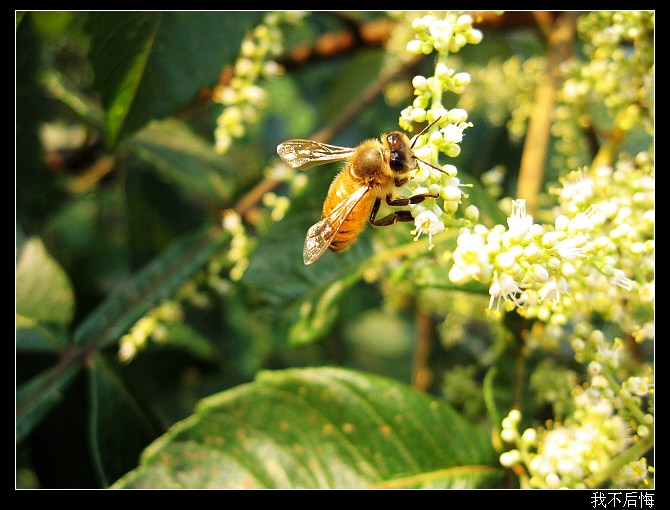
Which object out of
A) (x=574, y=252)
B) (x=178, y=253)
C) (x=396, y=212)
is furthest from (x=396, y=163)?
(x=178, y=253)

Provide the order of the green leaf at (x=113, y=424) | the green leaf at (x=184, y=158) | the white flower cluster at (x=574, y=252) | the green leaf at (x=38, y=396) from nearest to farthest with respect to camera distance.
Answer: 1. the white flower cluster at (x=574, y=252)
2. the green leaf at (x=113, y=424)
3. the green leaf at (x=38, y=396)
4. the green leaf at (x=184, y=158)

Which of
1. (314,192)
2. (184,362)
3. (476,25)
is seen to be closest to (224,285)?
(314,192)

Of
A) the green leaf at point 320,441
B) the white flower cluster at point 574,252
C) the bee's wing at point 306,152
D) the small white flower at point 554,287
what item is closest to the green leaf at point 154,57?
the bee's wing at point 306,152

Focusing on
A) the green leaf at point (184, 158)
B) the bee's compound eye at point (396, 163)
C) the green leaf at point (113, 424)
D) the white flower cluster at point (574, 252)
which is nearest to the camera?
the white flower cluster at point (574, 252)

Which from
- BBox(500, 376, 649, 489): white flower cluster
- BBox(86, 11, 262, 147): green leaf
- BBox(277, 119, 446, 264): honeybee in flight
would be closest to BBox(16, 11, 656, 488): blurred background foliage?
BBox(86, 11, 262, 147): green leaf

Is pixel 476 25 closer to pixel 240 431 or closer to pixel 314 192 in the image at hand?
pixel 314 192

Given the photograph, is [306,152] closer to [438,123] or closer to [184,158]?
[438,123]

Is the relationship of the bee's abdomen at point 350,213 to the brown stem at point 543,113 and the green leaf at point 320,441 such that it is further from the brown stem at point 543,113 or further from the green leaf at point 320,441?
the brown stem at point 543,113
